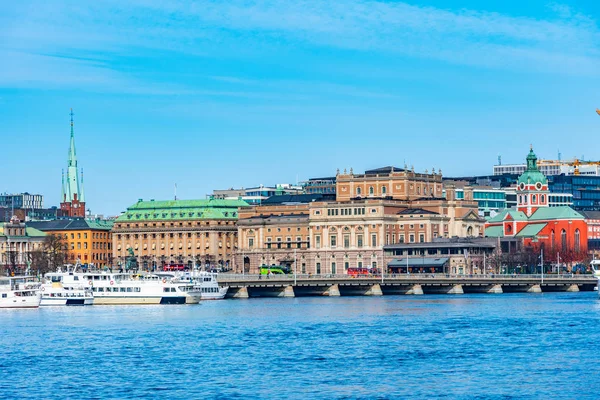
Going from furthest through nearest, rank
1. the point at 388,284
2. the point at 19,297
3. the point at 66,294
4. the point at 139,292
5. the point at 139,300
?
the point at 388,284 < the point at 66,294 < the point at 139,292 < the point at 139,300 < the point at 19,297

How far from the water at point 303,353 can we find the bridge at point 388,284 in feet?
128

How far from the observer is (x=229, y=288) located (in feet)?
632

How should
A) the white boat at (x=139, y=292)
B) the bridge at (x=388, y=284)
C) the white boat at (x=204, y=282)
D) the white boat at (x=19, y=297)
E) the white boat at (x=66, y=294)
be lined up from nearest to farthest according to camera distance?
the white boat at (x=19, y=297), the white boat at (x=139, y=292), the white boat at (x=66, y=294), the white boat at (x=204, y=282), the bridge at (x=388, y=284)

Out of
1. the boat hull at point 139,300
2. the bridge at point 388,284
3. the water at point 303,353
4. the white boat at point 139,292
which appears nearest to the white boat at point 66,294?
the white boat at point 139,292

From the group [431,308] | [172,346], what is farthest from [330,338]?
[431,308]

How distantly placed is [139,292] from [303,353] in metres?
67.0

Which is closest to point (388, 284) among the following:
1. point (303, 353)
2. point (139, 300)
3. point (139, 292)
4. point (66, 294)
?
point (139, 292)

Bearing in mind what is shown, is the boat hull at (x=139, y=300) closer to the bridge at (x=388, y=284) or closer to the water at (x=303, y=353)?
the water at (x=303, y=353)

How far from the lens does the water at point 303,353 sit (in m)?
81.0

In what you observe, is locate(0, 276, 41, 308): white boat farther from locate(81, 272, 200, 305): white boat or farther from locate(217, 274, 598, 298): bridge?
locate(217, 274, 598, 298): bridge

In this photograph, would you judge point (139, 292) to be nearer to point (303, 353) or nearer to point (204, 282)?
point (204, 282)

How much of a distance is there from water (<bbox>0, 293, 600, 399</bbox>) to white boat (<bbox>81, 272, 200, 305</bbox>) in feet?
45.1

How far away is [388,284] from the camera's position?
191 m

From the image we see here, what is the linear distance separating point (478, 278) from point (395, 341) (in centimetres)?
8499
